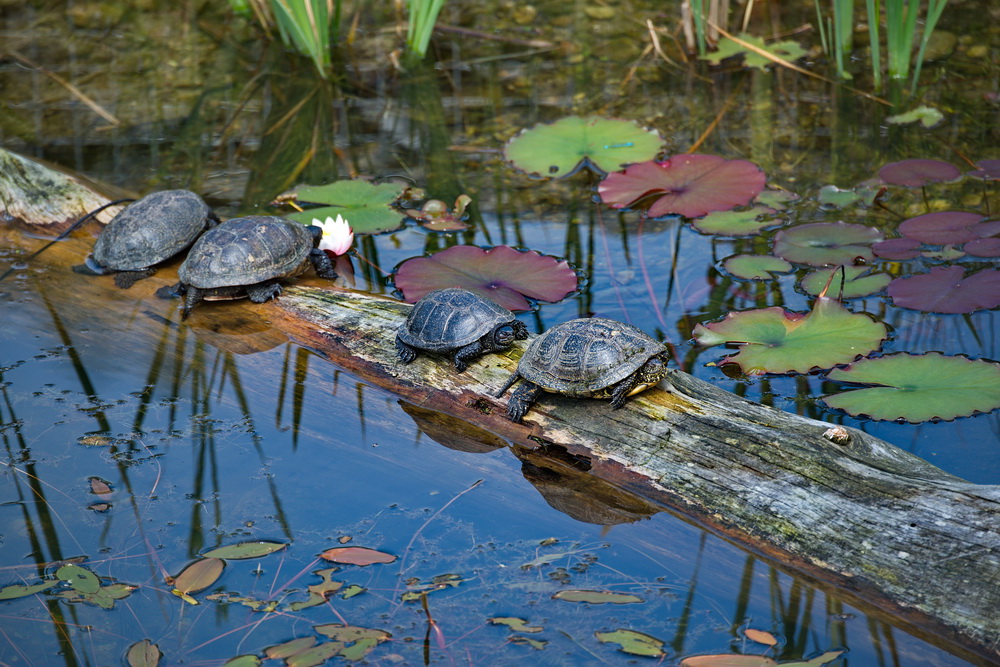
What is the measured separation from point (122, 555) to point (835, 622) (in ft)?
8.12

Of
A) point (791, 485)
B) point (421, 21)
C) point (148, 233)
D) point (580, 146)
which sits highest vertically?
point (421, 21)

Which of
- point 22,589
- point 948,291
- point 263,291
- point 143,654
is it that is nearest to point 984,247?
point 948,291

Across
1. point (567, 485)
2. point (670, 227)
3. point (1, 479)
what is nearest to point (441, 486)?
point (567, 485)

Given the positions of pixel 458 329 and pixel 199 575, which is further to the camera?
pixel 458 329

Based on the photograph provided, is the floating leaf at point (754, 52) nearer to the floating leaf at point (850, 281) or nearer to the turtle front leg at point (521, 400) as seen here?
the floating leaf at point (850, 281)

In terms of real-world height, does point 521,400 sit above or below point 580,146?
below

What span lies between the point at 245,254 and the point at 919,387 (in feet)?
10.8

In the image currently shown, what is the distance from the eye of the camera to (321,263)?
4668 mm

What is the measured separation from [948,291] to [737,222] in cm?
131

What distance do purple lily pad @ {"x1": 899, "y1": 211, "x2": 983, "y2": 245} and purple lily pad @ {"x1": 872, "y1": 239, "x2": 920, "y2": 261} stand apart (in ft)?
0.22

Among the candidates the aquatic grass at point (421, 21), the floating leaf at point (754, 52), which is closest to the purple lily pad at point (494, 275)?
the aquatic grass at point (421, 21)

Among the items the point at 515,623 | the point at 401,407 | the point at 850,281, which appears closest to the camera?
the point at 515,623

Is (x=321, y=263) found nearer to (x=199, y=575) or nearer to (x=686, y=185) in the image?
(x=199, y=575)

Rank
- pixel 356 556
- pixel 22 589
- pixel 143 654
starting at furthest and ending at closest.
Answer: pixel 356 556 → pixel 22 589 → pixel 143 654
